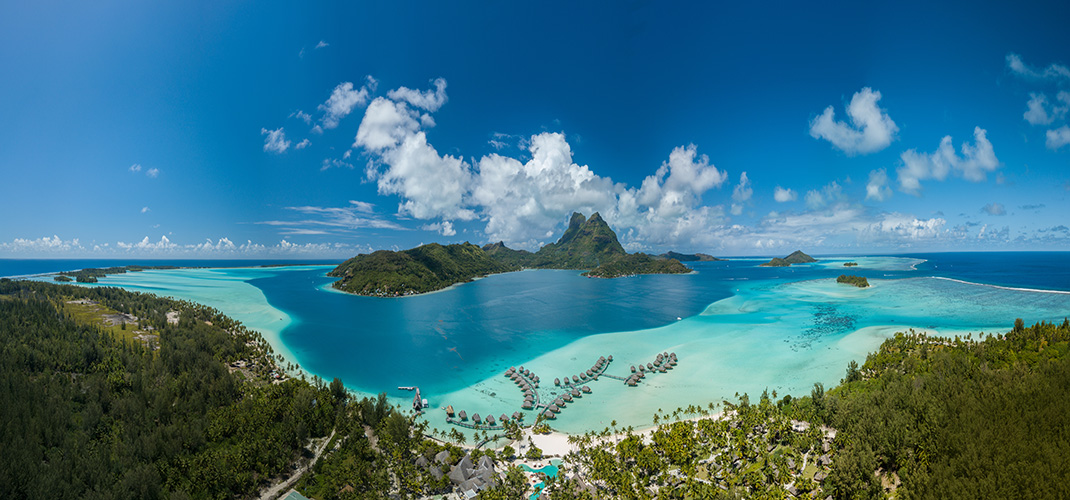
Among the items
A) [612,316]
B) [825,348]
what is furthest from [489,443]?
[612,316]

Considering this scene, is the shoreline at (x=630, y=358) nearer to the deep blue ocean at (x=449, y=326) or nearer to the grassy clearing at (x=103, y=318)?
the deep blue ocean at (x=449, y=326)

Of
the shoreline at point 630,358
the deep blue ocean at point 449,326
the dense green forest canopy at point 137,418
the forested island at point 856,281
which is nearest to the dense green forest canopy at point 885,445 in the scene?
the shoreline at point 630,358

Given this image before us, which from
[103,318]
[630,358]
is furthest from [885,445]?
[103,318]

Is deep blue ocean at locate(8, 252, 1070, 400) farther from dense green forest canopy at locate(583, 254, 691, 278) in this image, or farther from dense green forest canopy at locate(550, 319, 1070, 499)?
dense green forest canopy at locate(583, 254, 691, 278)

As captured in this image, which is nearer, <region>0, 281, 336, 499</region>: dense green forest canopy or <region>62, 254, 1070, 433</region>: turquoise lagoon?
<region>0, 281, 336, 499</region>: dense green forest canopy

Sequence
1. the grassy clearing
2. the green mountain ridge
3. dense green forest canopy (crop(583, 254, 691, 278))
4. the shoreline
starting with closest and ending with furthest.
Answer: the shoreline < the grassy clearing < the green mountain ridge < dense green forest canopy (crop(583, 254, 691, 278))

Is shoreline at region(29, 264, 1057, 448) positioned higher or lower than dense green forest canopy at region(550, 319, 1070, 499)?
lower

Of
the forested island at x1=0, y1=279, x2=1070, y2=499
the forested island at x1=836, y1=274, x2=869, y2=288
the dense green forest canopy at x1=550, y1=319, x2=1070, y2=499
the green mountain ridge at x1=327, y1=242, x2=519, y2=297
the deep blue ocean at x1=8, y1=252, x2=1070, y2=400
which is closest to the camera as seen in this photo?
the dense green forest canopy at x1=550, y1=319, x2=1070, y2=499

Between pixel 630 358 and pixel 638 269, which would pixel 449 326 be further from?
pixel 638 269

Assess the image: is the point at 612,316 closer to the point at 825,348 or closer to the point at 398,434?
the point at 825,348

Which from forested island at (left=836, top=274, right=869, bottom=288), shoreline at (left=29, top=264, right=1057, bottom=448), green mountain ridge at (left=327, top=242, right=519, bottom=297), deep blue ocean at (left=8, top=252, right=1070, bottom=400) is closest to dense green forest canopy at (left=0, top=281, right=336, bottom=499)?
shoreline at (left=29, top=264, right=1057, bottom=448)

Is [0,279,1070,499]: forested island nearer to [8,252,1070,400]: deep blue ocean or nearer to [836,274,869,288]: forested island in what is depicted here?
[8,252,1070,400]: deep blue ocean
